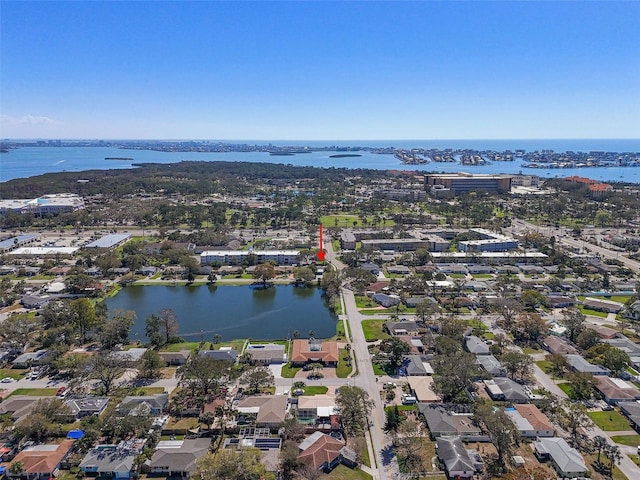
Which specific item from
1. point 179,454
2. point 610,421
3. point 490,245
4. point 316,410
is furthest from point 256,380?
point 490,245

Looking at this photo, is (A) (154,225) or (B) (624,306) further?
(A) (154,225)

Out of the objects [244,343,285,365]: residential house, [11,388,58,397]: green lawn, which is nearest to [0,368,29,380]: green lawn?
[11,388,58,397]: green lawn

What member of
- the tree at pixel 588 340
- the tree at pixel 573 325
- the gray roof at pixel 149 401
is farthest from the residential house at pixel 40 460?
the tree at pixel 573 325

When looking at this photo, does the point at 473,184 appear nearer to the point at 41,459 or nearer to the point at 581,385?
the point at 581,385

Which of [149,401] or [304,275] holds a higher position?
[304,275]

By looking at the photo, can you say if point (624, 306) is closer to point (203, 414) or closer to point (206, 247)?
point (203, 414)

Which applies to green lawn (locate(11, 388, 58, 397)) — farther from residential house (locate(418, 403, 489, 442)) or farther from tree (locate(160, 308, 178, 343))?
residential house (locate(418, 403, 489, 442))

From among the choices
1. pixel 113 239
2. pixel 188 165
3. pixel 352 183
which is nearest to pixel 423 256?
pixel 113 239
